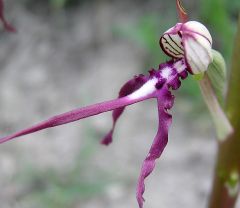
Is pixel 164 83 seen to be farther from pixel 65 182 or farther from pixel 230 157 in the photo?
pixel 65 182

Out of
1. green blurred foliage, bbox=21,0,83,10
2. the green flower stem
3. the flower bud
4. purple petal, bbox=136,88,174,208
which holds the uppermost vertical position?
the flower bud

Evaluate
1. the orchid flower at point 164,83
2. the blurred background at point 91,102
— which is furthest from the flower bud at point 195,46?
the blurred background at point 91,102

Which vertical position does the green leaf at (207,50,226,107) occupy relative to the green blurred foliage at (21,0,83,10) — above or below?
above

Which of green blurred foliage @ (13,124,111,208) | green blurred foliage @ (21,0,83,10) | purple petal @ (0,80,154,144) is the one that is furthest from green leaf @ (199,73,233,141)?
green blurred foliage @ (21,0,83,10)

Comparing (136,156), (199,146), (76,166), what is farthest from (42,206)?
(199,146)

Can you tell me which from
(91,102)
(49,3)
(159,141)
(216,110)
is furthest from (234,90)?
(49,3)

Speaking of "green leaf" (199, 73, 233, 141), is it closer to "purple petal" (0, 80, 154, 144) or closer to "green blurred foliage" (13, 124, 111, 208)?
"purple petal" (0, 80, 154, 144)

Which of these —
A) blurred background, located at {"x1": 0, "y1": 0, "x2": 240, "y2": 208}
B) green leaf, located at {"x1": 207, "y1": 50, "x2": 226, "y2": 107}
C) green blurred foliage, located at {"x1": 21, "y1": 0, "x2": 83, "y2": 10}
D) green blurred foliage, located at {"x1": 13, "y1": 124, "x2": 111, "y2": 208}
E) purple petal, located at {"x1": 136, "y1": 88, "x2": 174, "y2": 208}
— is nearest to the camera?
purple petal, located at {"x1": 136, "y1": 88, "x2": 174, "y2": 208}
